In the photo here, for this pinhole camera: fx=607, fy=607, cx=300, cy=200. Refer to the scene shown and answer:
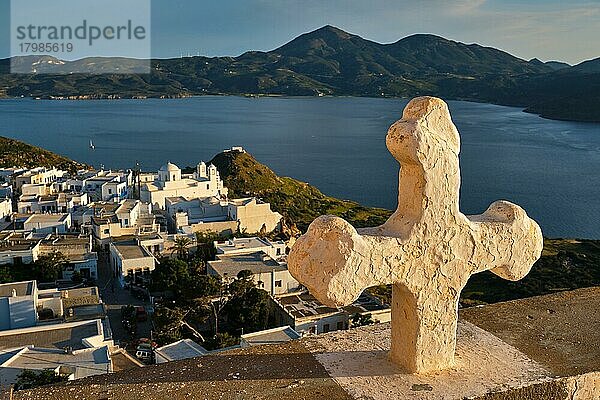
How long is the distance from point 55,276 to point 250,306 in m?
9.23

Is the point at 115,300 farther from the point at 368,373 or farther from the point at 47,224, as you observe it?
the point at 368,373

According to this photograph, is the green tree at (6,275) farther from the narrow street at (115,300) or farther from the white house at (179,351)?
the white house at (179,351)

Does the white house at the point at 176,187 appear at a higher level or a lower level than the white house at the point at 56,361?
higher

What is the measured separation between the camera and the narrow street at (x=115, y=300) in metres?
18.6

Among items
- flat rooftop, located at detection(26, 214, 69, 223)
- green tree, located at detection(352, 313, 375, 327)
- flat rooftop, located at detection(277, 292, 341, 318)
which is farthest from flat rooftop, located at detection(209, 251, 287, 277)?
flat rooftop, located at detection(26, 214, 69, 223)

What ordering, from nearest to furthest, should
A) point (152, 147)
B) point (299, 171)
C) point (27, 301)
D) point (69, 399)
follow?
point (69, 399) < point (27, 301) < point (299, 171) < point (152, 147)

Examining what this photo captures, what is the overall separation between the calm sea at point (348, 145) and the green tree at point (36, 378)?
41.4 meters

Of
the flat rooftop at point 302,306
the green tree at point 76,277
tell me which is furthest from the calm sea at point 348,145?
the green tree at point 76,277

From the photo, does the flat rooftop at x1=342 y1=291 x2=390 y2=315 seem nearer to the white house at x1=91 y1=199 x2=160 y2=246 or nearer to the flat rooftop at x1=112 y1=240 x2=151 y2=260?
the flat rooftop at x1=112 y1=240 x2=151 y2=260

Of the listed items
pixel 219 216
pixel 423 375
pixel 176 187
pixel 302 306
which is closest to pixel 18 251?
pixel 302 306

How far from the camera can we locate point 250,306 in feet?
61.9

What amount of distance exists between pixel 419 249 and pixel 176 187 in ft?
115

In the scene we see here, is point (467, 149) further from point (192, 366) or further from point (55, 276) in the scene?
point (192, 366)

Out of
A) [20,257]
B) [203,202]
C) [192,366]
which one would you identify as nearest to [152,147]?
[203,202]
